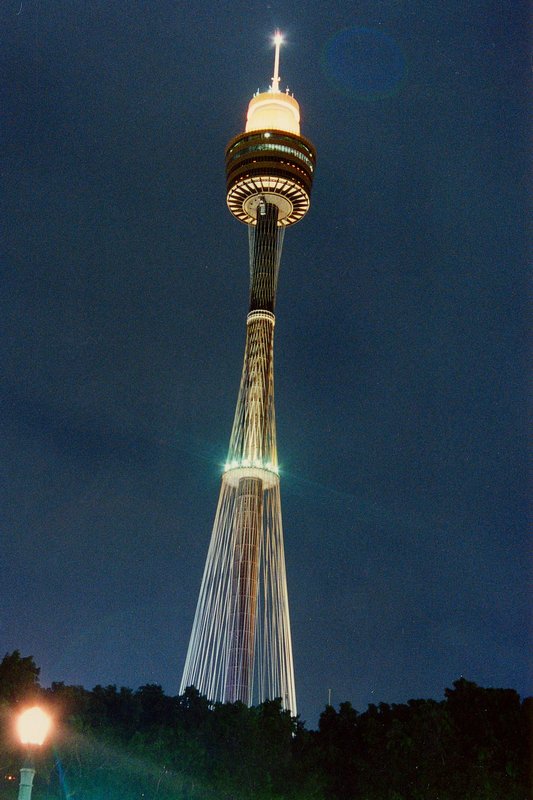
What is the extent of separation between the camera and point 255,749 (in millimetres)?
72062

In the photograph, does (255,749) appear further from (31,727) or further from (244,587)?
(31,727)

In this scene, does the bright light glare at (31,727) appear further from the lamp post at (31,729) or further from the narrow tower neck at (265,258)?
the narrow tower neck at (265,258)

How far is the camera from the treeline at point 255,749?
68.6 metres

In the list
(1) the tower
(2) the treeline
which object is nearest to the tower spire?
(1) the tower

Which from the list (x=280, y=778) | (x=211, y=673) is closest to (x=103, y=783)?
(x=280, y=778)

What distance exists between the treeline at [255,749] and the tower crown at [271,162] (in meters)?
73.2

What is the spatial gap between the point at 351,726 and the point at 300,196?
246ft

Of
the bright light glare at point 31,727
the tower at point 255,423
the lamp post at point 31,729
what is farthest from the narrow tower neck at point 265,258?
the bright light glare at point 31,727

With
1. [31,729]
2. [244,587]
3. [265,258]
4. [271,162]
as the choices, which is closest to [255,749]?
[244,587]

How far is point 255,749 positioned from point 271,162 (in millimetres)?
81055

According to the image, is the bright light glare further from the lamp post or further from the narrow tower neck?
the narrow tower neck

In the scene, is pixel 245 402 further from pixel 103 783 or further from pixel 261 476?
pixel 103 783

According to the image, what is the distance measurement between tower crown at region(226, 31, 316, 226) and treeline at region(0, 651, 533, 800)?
73.2 metres

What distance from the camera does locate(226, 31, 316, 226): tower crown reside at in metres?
131
